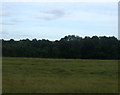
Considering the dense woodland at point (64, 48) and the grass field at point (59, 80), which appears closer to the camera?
the grass field at point (59, 80)

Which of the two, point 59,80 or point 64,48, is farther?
point 64,48

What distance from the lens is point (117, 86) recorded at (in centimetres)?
1033

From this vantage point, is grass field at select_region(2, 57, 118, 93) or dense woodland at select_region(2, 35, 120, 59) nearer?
grass field at select_region(2, 57, 118, 93)

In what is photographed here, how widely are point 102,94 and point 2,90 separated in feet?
10.7

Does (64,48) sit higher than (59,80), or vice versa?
(64,48)

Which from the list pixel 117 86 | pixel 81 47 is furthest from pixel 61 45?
Answer: pixel 117 86

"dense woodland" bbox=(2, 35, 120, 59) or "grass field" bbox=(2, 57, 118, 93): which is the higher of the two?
"dense woodland" bbox=(2, 35, 120, 59)

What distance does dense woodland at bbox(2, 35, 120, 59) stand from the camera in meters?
31.2

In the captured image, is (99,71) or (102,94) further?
(99,71)

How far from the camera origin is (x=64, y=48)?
3788 cm

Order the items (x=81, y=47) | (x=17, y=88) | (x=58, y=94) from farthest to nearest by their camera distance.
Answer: (x=81, y=47) < (x=17, y=88) < (x=58, y=94)

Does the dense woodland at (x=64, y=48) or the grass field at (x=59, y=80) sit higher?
the dense woodland at (x=64, y=48)

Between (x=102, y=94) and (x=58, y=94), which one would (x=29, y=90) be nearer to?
(x=58, y=94)

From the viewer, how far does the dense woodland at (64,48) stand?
103ft
